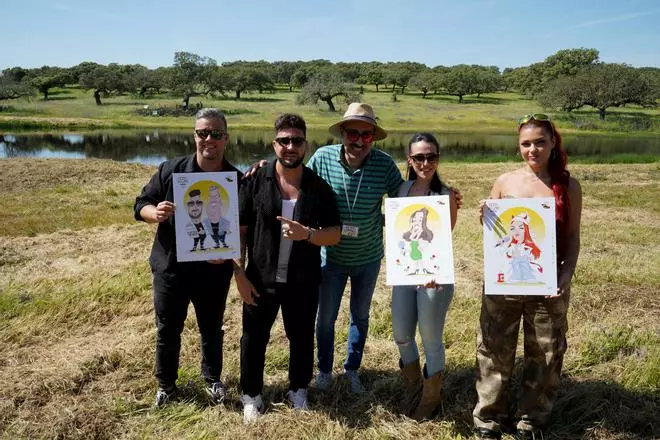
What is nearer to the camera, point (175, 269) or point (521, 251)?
point (521, 251)

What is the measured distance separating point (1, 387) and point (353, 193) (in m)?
3.36

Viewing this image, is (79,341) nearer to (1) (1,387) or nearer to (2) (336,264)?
(1) (1,387)

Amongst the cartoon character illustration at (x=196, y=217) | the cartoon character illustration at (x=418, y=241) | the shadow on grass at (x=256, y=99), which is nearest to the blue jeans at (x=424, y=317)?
the cartoon character illustration at (x=418, y=241)

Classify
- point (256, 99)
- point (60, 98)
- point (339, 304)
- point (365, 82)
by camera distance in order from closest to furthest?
point (339, 304)
point (256, 99)
point (60, 98)
point (365, 82)

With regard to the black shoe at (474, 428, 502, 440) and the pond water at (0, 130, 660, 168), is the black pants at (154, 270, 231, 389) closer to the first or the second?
the black shoe at (474, 428, 502, 440)

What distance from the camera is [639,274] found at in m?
6.84

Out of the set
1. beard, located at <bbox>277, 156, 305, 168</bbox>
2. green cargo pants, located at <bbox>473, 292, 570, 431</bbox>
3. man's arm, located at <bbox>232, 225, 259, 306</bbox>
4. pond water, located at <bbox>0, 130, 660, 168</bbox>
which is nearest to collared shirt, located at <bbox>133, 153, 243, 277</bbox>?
man's arm, located at <bbox>232, 225, 259, 306</bbox>

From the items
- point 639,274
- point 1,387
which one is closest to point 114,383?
point 1,387

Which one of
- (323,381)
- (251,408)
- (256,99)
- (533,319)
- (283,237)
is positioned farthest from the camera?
(256,99)

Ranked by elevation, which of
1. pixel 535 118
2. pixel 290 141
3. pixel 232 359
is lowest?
pixel 232 359

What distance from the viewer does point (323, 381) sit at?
13.5 feet

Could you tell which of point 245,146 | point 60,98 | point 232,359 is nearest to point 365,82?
point 60,98

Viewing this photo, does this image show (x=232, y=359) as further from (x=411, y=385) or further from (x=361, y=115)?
(x=361, y=115)

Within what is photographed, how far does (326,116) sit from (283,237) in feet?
189
